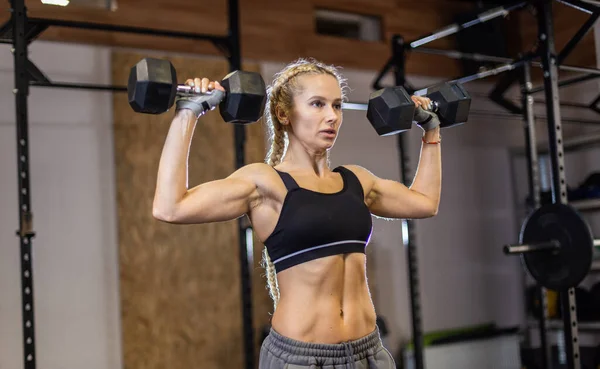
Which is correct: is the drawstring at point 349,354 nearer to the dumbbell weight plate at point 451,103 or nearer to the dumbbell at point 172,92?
the dumbbell at point 172,92

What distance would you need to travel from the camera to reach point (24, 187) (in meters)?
2.52

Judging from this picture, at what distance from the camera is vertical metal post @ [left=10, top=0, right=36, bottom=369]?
8.17 feet

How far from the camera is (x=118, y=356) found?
3582 millimetres

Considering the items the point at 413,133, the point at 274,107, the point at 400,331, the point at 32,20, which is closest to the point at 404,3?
the point at 413,133

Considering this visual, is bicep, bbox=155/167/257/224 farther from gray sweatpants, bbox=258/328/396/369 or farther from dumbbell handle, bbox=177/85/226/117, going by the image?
gray sweatpants, bbox=258/328/396/369

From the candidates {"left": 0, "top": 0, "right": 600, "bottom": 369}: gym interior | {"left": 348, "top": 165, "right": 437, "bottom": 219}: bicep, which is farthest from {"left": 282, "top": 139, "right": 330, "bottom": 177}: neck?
{"left": 0, "top": 0, "right": 600, "bottom": 369}: gym interior


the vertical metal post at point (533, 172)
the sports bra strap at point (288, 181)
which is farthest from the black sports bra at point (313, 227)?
the vertical metal post at point (533, 172)

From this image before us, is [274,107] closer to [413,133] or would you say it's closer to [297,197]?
[297,197]

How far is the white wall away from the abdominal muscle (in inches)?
87.2

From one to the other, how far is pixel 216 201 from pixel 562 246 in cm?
159

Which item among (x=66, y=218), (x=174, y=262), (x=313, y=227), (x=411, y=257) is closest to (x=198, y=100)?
(x=313, y=227)

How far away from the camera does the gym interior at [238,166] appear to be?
2.80m

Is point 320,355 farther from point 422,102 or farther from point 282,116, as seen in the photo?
point 422,102

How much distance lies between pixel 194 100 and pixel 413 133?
3.54 meters
